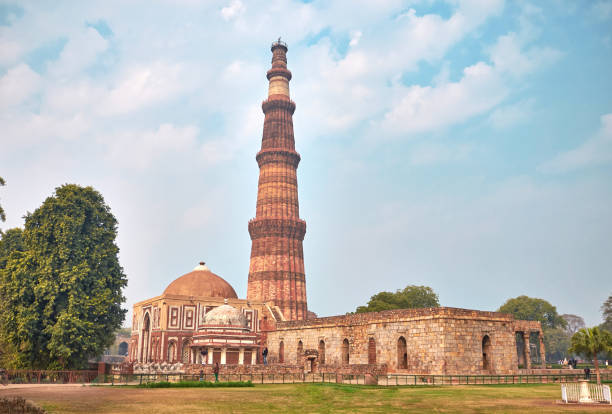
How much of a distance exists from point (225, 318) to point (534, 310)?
5091 cm

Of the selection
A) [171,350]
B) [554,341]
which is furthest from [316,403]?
[554,341]

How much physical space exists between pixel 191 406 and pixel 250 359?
2537 cm

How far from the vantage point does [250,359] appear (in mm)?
39625

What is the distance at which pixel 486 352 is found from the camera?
30875mm

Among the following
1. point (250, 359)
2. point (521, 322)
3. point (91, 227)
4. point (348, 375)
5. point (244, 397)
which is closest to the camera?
point (244, 397)

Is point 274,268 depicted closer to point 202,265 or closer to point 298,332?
point 202,265

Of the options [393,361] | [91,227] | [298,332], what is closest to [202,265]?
[298,332]

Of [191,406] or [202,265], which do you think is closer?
[191,406]

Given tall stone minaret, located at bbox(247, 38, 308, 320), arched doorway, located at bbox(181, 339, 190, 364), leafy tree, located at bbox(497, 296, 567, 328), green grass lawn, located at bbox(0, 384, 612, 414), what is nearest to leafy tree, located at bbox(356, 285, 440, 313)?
tall stone minaret, located at bbox(247, 38, 308, 320)

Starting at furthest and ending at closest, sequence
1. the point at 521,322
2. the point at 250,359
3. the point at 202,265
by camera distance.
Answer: the point at 202,265, the point at 250,359, the point at 521,322

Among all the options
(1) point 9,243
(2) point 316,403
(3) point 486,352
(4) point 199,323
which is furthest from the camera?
(4) point 199,323

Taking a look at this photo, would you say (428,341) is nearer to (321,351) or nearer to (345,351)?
(345,351)

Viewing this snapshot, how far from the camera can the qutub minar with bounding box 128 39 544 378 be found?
29797mm

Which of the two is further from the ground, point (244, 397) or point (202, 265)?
point (202, 265)
